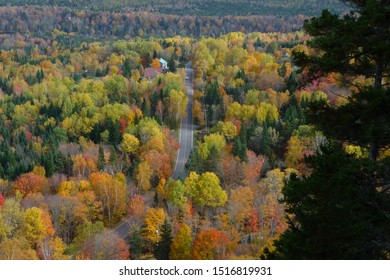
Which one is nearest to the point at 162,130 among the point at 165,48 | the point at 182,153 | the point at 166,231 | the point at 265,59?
the point at 182,153

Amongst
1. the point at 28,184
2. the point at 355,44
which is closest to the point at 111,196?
the point at 28,184

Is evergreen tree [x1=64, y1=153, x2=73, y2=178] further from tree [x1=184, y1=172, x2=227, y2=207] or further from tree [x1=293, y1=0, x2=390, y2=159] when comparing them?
tree [x1=293, y1=0, x2=390, y2=159]

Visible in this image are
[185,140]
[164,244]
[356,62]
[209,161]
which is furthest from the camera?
[185,140]

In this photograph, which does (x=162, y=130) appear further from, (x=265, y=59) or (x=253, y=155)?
(x=265, y=59)

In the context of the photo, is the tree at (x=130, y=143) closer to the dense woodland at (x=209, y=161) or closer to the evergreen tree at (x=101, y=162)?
the dense woodland at (x=209, y=161)

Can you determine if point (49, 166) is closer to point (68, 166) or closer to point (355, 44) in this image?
point (68, 166)

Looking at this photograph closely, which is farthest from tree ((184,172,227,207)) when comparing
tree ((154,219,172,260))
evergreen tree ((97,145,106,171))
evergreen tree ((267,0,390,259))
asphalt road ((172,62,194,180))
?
evergreen tree ((267,0,390,259))
